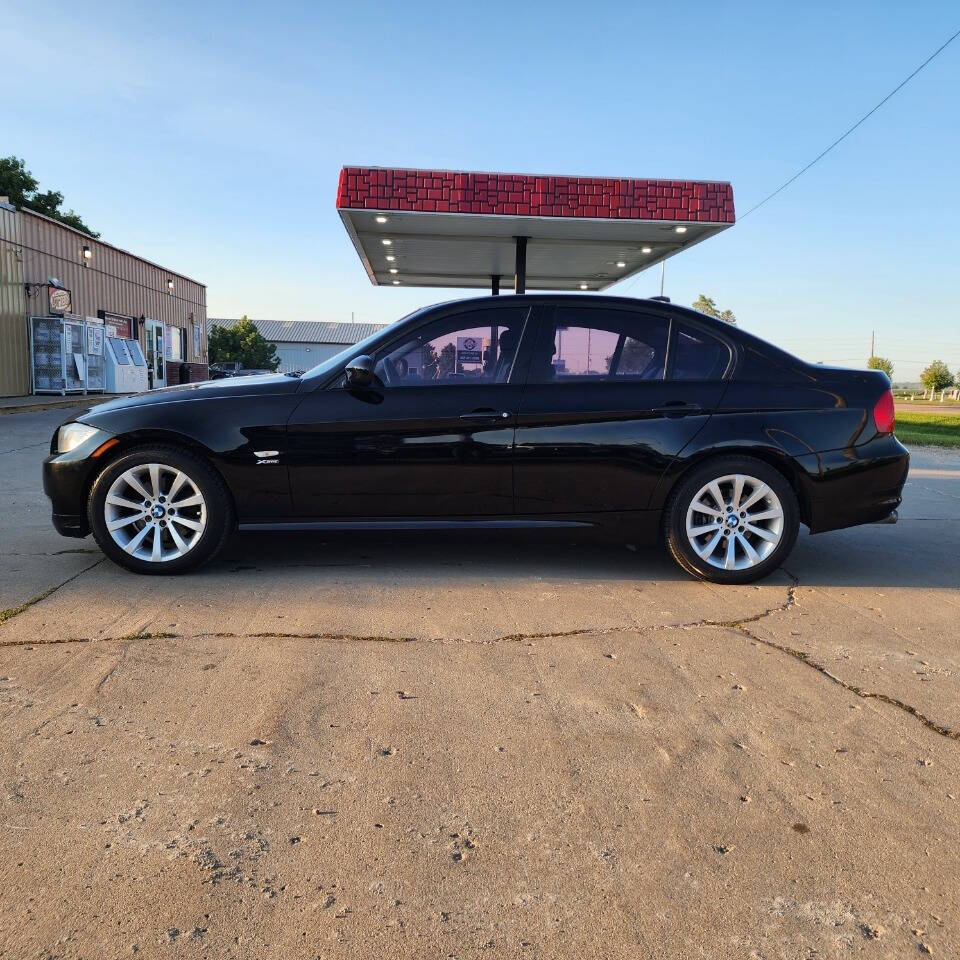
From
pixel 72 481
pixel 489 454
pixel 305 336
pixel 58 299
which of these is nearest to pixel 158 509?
pixel 72 481

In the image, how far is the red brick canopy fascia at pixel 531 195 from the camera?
11.5 meters

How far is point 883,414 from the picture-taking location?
4.79 m

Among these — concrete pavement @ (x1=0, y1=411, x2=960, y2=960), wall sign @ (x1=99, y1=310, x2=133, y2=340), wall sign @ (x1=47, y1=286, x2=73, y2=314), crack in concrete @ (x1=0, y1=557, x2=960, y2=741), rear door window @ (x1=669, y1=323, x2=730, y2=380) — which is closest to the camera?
concrete pavement @ (x1=0, y1=411, x2=960, y2=960)

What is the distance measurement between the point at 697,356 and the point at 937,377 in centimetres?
11912

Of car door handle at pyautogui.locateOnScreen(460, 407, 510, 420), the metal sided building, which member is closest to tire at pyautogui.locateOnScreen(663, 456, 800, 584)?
car door handle at pyautogui.locateOnScreen(460, 407, 510, 420)

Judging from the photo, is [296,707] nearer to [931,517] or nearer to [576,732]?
[576,732]

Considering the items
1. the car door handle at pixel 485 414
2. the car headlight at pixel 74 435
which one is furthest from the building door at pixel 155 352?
the car door handle at pixel 485 414

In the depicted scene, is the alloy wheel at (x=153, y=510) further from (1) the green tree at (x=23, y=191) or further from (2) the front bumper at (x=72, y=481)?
(1) the green tree at (x=23, y=191)

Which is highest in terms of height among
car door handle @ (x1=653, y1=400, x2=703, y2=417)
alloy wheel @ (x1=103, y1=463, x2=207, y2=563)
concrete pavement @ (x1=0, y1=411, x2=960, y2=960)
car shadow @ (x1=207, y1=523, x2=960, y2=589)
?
car door handle @ (x1=653, y1=400, x2=703, y2=417)

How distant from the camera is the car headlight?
15.2ft

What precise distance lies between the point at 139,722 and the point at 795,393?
3739 mm

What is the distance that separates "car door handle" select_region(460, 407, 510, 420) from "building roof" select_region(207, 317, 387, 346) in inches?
3435

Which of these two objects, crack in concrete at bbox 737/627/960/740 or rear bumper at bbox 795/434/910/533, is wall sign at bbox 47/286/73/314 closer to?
rear bumper at bbox 795/434/910/533

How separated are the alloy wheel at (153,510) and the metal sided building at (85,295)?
21.6 metres
